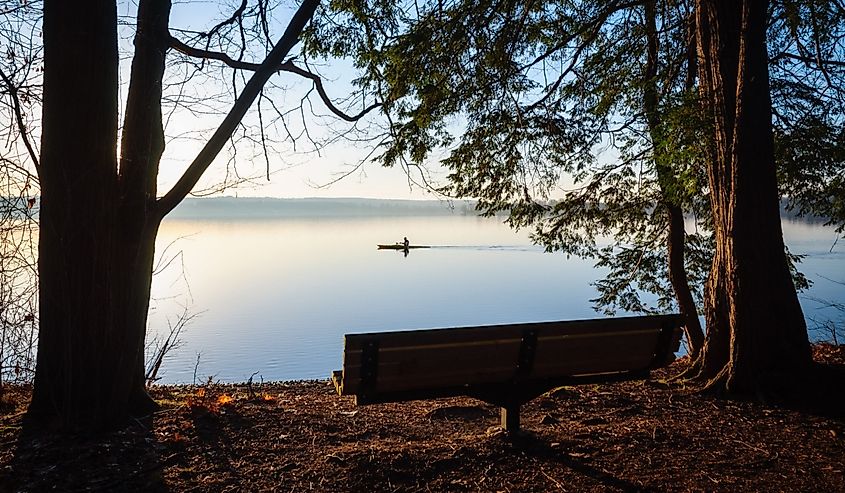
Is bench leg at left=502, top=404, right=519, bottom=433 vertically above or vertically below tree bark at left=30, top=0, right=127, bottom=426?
below

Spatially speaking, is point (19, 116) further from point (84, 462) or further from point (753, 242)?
point (753, 242)

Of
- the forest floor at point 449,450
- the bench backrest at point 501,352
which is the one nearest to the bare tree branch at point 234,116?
the forest floor at point 449,450

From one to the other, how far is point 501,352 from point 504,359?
0.05 meters

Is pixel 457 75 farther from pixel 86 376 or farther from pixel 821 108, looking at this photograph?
pixel 86 376

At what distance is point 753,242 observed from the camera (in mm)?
4840

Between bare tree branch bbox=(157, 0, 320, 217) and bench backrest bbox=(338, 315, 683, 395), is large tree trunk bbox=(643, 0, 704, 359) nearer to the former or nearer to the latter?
bench backrest bbox=(338, 315, 683, 395)

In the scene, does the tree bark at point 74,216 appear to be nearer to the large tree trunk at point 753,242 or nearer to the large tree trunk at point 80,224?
the large tree trunk at point 80,224

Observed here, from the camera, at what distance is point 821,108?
6.46m

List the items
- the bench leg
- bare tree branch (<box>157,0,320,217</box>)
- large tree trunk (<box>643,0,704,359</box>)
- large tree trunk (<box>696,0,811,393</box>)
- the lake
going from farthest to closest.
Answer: the lake, large tree trunk (<box>643,0,704,359</box>), large tree trunk (<box>696,0,811,393</box>), bare tree branch (<box>157,0,320,217</box>), the bench leg

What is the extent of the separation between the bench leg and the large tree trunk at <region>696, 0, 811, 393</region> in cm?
188

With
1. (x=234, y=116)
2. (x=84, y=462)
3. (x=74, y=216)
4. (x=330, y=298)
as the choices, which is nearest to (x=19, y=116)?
A: (x=74, y=216)

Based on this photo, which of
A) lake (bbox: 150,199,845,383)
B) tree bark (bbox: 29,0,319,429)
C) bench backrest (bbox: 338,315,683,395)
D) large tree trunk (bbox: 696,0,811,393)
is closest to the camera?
bench backrest (bbox: 338,315,683,395)

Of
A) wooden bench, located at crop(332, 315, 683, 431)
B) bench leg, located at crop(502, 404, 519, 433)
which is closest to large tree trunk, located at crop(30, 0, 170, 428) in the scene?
wooden bench, located at crop(332, 315, 683, 431)

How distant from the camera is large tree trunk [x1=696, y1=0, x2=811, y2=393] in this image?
4746 millimetres
